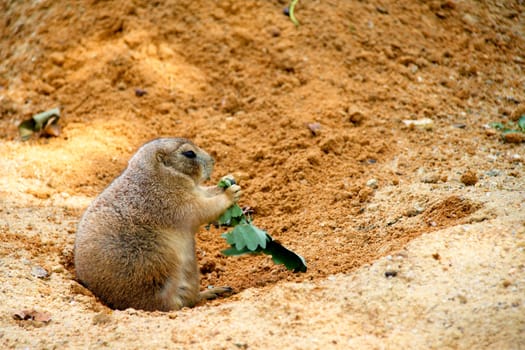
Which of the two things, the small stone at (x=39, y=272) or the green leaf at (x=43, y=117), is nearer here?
the small stone at (x=39, y=272)

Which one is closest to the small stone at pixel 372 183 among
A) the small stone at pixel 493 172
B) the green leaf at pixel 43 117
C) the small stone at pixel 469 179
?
the small stone at pixel 469 179

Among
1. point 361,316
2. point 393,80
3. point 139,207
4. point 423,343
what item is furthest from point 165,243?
point 393,80

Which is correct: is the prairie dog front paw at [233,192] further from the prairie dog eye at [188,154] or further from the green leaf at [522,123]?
the green leaf at [522,123]

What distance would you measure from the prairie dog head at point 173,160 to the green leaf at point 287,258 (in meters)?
0.95

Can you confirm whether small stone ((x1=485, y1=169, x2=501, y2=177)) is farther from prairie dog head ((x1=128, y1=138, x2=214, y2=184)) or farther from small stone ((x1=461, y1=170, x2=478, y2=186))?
prairie dog head ((x1=128, y1=138, x2=214, y2=184))

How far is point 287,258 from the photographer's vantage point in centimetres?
438

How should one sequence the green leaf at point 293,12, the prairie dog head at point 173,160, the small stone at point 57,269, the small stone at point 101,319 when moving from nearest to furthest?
the small stone at point 101,319 < the small stone at point 57,269 < the prairie dog head at point 173,160 < the green leaf at point 293,12

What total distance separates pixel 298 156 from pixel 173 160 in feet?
4.77

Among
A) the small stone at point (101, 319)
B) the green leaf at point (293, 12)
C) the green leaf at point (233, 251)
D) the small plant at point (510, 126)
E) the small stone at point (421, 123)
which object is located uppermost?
the green leaf at point (293, 12)

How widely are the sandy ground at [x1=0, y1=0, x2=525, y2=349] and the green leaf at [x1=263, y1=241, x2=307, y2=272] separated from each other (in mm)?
115

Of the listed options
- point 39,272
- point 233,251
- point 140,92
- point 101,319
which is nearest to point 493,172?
point 233,251

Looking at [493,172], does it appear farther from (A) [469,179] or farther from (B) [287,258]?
(B) [287,258]

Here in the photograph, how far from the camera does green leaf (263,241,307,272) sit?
4.37m

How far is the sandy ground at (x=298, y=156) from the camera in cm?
361
